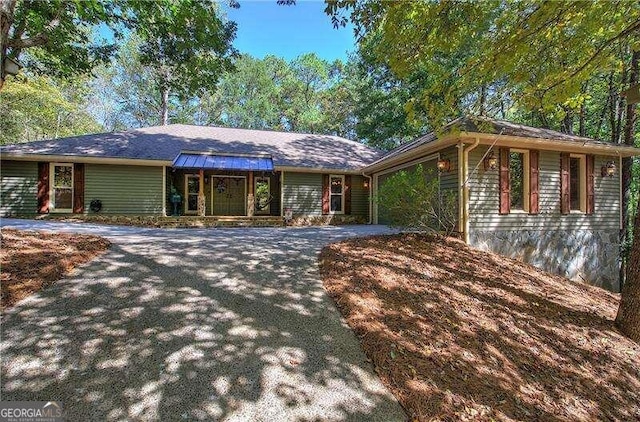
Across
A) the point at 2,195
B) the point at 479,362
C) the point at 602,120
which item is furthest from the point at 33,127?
the point at 602,120

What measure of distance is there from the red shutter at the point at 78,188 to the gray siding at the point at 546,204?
1250 cm

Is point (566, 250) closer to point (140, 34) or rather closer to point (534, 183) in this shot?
point (534, 183)

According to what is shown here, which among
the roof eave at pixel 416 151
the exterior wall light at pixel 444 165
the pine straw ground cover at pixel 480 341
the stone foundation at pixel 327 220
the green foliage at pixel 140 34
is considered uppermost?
the green foliage at pixel 140 34

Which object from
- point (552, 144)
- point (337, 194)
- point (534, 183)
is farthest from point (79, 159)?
point (552, 144)

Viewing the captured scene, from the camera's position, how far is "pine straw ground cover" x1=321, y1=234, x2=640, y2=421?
2.55m

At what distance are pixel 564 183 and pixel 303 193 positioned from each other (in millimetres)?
8642

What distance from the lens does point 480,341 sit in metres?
3.31

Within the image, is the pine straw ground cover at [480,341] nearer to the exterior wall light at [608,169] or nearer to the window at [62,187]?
the exterior wall light at [608,169]

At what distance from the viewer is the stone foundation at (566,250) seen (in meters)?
7.79

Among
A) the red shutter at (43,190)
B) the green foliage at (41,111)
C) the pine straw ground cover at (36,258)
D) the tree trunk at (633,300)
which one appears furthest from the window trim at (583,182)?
the green foliage at (41,111)

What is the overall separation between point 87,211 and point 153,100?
Answer: 1719cm

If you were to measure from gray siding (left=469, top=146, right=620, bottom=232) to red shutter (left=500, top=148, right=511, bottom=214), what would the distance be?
0.13 meters

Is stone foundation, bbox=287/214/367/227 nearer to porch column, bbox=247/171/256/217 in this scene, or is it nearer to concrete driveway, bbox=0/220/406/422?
porch column, bbox=247/171/256/217

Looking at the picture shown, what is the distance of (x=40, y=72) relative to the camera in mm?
9367
